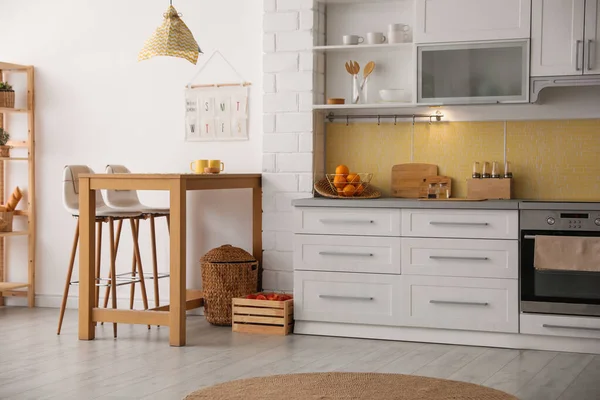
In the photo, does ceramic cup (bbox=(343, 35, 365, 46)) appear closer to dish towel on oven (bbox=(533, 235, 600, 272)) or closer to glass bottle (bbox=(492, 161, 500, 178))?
glass bottle (bbox=(492, 161, 500, 178))

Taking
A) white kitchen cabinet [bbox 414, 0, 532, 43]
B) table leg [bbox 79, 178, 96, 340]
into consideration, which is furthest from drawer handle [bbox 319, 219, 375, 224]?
table leg [bbox 79, 178, 96, 340]

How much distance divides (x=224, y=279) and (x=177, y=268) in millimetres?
674

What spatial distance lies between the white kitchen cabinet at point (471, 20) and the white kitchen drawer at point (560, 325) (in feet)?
5.27

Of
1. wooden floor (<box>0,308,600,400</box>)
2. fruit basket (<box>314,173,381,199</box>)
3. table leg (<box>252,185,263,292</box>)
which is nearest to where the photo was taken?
wooden floor (<box>0,308,600,400</box>)

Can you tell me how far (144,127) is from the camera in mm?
6223

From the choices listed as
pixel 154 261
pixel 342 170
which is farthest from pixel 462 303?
pixel 154 261

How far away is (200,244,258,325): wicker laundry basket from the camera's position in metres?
5.57

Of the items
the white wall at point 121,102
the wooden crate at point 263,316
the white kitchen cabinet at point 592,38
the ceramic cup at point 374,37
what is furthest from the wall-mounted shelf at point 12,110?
the white kitchen cabinet at point 592,38

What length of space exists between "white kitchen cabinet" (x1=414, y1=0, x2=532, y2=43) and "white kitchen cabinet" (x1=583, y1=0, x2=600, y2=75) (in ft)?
1.06

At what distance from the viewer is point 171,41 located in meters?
4.98

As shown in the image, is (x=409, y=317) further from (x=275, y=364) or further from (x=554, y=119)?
(x=554, y=119)

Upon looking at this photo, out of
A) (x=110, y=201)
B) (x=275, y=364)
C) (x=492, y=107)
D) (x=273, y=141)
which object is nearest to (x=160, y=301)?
(x=110, y=201)

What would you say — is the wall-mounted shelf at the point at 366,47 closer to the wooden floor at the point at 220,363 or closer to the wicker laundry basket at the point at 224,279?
the wicker laundry basket at the point at 224,279

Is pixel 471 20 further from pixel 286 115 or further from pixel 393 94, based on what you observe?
pixel 286 115
